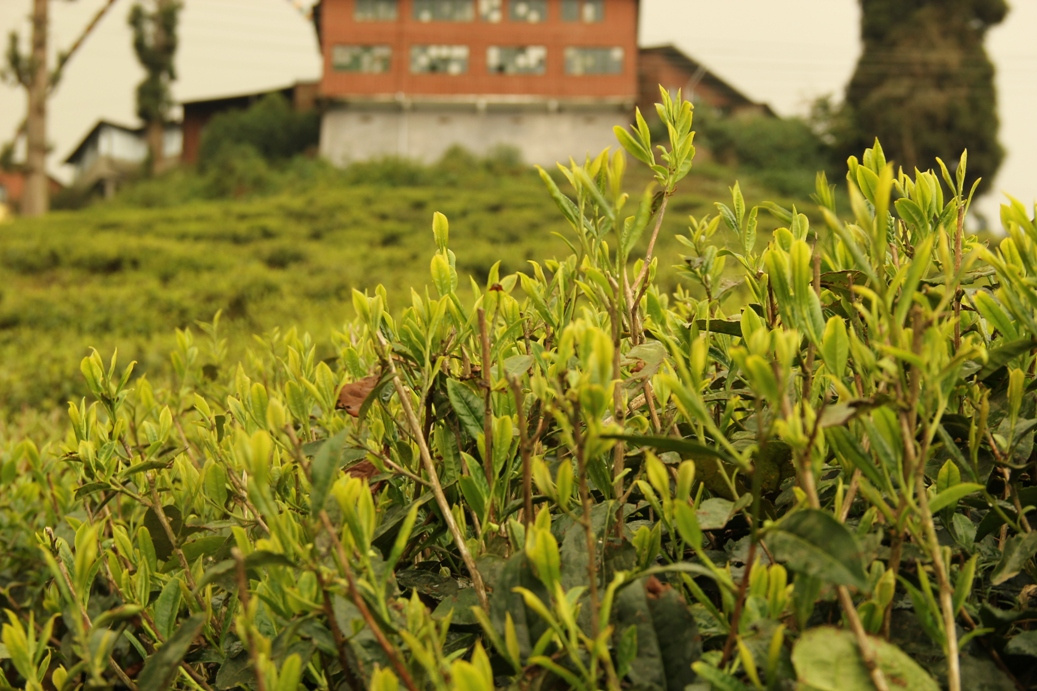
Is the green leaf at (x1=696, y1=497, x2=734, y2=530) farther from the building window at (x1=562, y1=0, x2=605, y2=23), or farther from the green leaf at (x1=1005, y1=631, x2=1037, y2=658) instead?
the building window at (x1=562, y1=0, x2=605, y2=23)

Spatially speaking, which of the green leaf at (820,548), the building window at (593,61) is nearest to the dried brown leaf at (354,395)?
the green leaf at (820,548)

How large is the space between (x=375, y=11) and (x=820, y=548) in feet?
109

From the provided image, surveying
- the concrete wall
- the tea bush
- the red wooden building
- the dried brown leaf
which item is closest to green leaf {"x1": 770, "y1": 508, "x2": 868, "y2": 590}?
the tea bush

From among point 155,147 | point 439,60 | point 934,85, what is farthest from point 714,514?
point 155,147

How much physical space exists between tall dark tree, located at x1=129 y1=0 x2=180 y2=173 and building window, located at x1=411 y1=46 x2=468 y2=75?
1082 centimetres

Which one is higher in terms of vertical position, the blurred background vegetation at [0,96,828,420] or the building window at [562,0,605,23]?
the building window at [562,0,605,23]

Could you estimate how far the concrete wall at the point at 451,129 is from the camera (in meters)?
31.2

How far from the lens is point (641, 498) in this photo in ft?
3.37

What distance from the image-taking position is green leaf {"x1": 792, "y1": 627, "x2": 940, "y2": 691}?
0.64 meters

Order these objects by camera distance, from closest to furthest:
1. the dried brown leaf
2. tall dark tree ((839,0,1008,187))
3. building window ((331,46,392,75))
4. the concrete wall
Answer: the dried brown leaf
tall dark tree ((839,0,1008,187))
building window ((331,46,392,75))
the concrete wall

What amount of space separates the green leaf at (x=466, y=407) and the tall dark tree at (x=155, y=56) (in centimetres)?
3639

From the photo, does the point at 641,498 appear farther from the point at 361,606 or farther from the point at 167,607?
the point at 167,607

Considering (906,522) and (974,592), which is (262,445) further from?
(974,592)

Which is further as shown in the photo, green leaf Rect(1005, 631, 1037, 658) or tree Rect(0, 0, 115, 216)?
tree Rect(0, 0, 115, 216)
